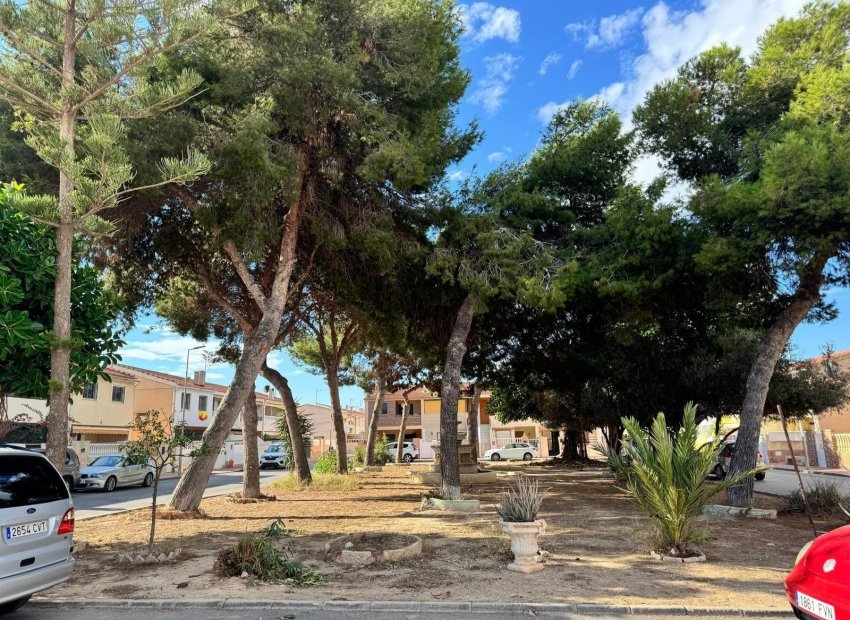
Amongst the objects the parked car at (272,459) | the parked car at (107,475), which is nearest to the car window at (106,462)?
the parked car at (107,475)

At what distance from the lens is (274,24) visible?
1201 cm

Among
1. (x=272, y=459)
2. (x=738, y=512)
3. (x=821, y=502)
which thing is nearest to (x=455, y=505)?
(x=738, y=512)

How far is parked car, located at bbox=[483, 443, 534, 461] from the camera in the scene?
50.5 meters

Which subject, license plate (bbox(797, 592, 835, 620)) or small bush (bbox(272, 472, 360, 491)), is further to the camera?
small bush (bbox(272, 472, 360, 491))

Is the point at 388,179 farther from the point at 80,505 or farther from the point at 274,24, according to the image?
the point at 80,505

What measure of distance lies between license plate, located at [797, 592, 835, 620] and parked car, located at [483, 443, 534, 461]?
47.3 meters

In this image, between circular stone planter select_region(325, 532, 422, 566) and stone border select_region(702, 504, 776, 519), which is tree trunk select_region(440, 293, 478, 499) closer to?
circular stone planter select_region(325, 532, 422, 566)

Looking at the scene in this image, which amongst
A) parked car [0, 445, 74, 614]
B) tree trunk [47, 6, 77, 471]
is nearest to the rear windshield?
parked car [0, 445, 74, 614]

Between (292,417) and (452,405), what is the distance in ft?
22.5

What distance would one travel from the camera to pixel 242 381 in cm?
1280

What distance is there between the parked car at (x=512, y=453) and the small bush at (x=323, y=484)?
30938mm

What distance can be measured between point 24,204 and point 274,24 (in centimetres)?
626

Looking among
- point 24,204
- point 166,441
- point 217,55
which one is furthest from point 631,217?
point 24,204

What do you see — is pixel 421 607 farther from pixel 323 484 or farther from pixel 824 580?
pixel 323 484
